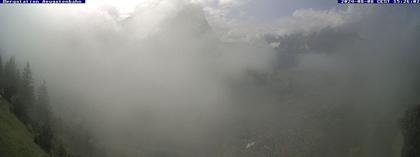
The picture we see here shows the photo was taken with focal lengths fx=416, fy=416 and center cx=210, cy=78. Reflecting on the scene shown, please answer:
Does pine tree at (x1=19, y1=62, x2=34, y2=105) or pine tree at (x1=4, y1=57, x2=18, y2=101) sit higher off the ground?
pine tree at (x1=4, y1=57, x2=18, y2=101)

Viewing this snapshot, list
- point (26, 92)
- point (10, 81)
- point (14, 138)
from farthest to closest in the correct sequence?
point (26, 92) < point (10, 81) < point (14, 138)

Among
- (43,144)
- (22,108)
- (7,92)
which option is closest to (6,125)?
(43,144)

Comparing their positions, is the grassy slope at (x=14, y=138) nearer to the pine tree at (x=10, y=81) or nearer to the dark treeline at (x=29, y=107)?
the dark treeline at (x=29, y=107)

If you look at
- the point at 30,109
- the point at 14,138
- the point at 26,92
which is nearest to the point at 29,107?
the point at 30,109

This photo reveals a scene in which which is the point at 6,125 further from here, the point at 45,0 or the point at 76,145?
the point at 76,145

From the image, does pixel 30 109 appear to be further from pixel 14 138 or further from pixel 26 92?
pixel 14 138

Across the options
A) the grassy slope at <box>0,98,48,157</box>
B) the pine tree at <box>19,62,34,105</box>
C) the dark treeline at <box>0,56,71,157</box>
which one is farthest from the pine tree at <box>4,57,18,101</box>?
the grassy slope at <box>0,98,48,157</box>

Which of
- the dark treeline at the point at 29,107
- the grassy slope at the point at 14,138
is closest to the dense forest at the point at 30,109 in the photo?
the dark treeline at the point at 29,107

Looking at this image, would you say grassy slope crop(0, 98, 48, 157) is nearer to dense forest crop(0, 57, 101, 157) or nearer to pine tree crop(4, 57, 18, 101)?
dense forest crop(0, 57, 101, 157)
